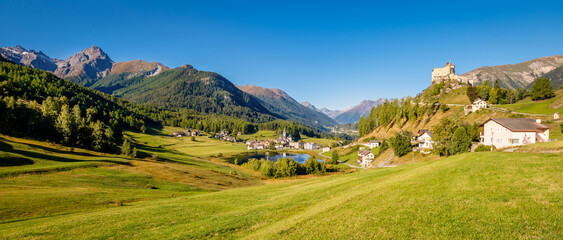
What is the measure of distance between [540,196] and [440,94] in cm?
19307

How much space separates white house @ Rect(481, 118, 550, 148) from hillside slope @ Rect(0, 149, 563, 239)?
49114 mm

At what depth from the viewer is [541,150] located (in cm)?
3534

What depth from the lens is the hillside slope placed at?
11.4 metres

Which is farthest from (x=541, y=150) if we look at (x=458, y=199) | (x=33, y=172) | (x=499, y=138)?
(x=33, y=172)

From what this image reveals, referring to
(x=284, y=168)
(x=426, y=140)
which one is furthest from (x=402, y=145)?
(x=284, y=168)

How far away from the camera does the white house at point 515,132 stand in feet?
184

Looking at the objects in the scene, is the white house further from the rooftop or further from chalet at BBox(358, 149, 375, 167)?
chalet at BBox(358, 149, 375, 167)

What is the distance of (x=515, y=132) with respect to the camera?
186 ft

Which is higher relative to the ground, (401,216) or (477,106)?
(477,106)

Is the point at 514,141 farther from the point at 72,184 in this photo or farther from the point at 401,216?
the point at 72,184

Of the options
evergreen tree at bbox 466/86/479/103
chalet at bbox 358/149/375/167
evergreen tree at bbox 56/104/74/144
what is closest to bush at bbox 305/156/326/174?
chalet at bbox 358/149/375/167

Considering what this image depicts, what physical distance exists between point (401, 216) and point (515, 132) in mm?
65991

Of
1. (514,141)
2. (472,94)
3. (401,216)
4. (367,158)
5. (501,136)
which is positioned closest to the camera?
(401,216)

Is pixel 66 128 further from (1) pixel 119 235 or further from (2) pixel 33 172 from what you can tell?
(1) pixel 119 235
